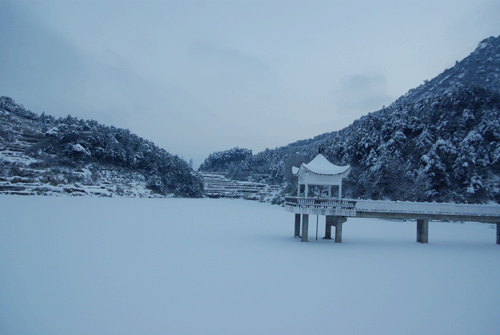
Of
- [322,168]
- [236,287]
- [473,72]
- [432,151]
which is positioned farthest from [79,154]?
[473,72]

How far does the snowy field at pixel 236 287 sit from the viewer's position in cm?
617

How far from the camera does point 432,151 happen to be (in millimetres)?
32906

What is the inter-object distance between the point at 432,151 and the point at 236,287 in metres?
31.4

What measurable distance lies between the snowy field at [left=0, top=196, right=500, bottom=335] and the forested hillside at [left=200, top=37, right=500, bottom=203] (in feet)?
63.3

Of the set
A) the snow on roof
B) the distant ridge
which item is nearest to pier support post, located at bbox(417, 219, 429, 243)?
the snow on roof

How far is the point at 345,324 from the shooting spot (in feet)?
20.6

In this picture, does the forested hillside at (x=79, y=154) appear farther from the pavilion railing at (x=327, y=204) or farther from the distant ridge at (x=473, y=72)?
the distant ridge at (x=473, y=72)

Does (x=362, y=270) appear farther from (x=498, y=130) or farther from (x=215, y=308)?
(x=498, y=130)

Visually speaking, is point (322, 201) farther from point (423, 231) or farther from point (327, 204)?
point (423, 231)

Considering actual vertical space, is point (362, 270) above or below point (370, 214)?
below

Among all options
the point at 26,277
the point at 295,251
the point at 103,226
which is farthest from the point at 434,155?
the point at 26,277

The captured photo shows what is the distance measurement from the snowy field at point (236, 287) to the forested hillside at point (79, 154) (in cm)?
3388

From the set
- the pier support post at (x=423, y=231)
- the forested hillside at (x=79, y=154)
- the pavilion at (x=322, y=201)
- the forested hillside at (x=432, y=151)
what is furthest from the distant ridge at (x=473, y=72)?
the pavilion at (x=322, y=201)

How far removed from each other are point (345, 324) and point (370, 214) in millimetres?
9406
